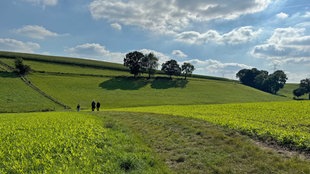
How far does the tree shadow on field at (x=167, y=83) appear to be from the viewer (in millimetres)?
110488

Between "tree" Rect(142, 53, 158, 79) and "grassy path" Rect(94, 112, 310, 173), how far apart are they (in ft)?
341

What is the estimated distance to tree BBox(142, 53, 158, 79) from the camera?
123 meters

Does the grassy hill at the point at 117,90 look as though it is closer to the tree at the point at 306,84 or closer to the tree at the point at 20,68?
the tree at the point at 20,68

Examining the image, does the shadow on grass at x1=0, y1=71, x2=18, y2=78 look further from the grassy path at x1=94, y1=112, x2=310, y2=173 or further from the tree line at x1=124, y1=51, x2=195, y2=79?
the grassy path at x1=94, y1=112, x2=310, y2=173

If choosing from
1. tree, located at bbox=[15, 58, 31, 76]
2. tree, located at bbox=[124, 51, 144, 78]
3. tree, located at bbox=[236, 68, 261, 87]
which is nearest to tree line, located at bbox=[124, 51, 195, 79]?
tree, located at bbox=[124, 51, 144, 78]

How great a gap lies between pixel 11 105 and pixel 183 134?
5413 centimetres

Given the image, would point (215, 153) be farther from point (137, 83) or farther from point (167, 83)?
point (167, 83)

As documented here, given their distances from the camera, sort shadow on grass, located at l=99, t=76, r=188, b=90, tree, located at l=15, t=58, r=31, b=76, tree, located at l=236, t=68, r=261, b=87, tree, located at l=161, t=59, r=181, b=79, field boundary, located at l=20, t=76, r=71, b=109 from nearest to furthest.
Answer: field boundary, located at l=20, t=76, r=71, b=109, tree, located at l=15, t=58, r=31, b=76, shadow on grass, located at l=99, t=76, r=188, b=90, tree, located at l=161, t=59, r=181, b=79, tree, located at l=236, t=68, r=261, b=87

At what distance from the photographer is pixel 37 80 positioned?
296 ft

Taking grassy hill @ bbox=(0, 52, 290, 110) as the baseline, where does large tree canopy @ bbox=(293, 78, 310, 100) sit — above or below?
above

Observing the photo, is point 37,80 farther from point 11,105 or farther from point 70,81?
point 11,105

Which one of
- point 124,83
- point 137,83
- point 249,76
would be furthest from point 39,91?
point 249,76

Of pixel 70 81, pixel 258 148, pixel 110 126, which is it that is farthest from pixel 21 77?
pixel 258 148

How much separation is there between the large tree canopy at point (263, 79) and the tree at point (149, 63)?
6552cm
